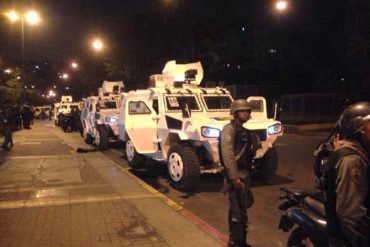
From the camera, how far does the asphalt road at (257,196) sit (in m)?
6.53

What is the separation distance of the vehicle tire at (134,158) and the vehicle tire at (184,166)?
2479 mm

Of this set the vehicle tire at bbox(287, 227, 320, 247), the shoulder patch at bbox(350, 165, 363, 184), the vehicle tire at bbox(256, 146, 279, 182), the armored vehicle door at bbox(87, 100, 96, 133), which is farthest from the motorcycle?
the armored vehicle door at bbox(87, 100, 96, 133)

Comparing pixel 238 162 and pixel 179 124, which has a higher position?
pixel 179 124

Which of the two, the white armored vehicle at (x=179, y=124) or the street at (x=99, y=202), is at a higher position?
the white armored vehicle at (x=179, y=124)

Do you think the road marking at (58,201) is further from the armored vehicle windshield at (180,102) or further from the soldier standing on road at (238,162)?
the armored vehicle windshield at (180,102)

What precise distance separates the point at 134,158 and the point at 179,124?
2.67 metres

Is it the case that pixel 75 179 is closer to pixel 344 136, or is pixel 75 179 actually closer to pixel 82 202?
pixel 82 202

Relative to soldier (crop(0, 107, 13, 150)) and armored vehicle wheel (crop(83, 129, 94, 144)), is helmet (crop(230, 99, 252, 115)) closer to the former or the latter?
soldier (crop(0, 107, 13, 150))

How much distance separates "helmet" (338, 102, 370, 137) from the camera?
3129 millimetres

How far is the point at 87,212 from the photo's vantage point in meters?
6.93

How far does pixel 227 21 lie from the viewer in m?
50.1

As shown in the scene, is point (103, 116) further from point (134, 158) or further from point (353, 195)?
point (353, 195)

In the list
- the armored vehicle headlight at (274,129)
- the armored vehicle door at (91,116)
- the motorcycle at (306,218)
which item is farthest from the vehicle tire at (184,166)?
the armored vehicle door at (91,116)

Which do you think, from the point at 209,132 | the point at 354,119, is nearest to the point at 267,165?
the point at 209,132
